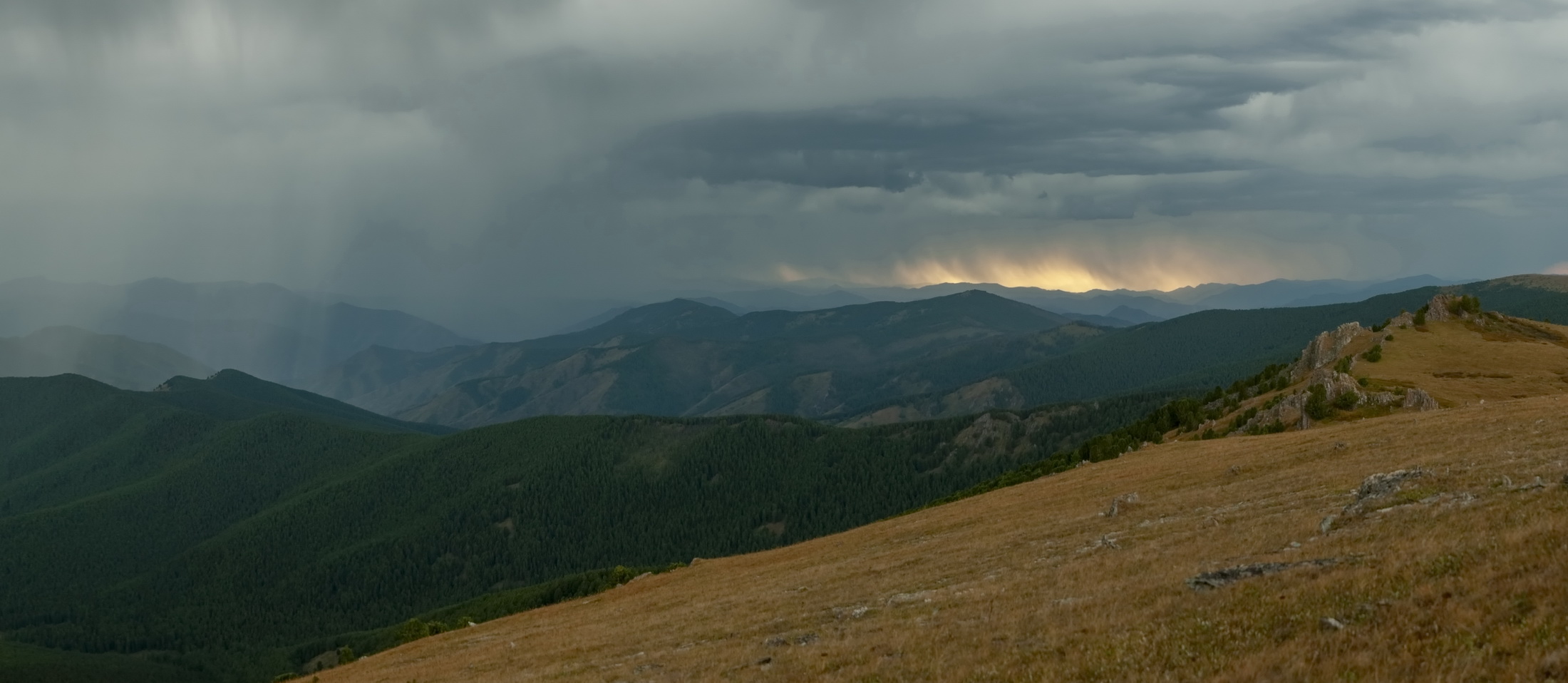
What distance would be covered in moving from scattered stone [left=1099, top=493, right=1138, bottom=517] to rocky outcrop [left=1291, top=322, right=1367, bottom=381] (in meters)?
76.3

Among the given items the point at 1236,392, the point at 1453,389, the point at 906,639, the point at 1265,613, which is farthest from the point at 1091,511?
the point at 1236,392

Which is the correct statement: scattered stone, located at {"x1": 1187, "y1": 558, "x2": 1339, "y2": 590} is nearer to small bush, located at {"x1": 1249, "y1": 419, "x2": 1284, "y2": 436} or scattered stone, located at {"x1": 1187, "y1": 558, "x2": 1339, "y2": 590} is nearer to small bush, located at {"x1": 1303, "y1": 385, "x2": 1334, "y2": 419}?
small bush, located at {"x1": 1303, "y1": 385, "x2": 1334, "y2": 419}

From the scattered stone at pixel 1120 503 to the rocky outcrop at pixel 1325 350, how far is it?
250ft

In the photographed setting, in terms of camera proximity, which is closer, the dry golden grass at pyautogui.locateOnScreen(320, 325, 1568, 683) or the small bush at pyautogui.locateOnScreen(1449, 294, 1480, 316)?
the dry golden grass at pyautogui.locateOnScreen(320, 325, 1568, 683)

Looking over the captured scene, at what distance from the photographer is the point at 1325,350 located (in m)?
122

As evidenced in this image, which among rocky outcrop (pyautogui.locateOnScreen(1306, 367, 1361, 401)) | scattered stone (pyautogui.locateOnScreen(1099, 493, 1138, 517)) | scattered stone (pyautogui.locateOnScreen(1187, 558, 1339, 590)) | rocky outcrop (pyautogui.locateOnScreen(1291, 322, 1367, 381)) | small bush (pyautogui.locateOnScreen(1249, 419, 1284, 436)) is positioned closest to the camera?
scattered stone (pyautogui.locateOnScreen(1187, 558, 1339, 590))

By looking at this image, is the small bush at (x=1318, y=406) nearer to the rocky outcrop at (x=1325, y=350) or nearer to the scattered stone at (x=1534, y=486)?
the rocky outcrop at (x=1325, y=350)

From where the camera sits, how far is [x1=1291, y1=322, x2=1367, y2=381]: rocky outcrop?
11612 centimetres

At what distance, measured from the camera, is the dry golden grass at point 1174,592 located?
17875 millimetres

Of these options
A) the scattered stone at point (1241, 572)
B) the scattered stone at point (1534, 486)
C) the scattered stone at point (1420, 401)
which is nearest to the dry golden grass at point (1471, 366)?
the scattered stone at point (1420, 401)

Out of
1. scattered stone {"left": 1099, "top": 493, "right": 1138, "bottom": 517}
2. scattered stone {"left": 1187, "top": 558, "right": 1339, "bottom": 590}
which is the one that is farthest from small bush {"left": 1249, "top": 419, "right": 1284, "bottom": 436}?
scattered stone {"left": 1187, "top": 558, "right": 1339, "bottom": 590}

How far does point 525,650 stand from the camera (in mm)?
50000

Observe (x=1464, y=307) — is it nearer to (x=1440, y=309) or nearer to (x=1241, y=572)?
(x=1440, y=309)

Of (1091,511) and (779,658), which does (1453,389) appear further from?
(779,658)
